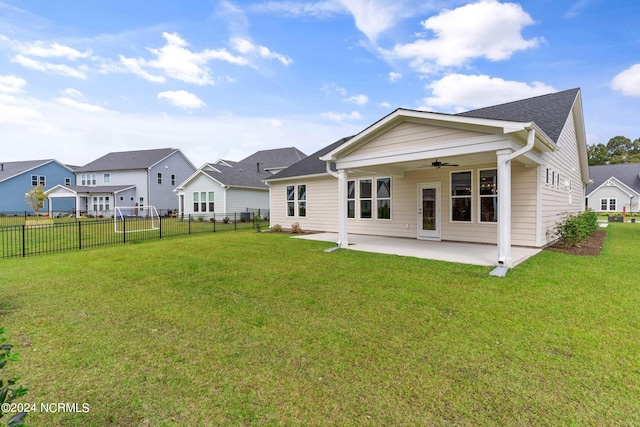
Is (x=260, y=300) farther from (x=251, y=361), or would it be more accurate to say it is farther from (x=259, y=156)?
(x=259, y=156)

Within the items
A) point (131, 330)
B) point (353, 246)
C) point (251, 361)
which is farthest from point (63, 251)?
point (251, 361)

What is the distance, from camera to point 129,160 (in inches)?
1251

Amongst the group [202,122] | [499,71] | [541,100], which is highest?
[499,71]

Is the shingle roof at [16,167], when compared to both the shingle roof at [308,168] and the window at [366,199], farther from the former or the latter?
the window at [366,199]

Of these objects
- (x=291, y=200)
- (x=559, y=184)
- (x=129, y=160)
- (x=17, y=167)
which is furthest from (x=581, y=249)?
(x=17, y=167)

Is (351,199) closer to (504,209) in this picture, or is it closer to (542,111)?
(504,209)

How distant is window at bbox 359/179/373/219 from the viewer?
12380mm

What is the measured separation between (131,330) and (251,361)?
1710 mm

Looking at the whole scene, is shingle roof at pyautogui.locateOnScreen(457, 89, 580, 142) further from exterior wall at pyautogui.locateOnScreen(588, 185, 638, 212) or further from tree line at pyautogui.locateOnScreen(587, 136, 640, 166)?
tree line at pyautogui.locateOnScreen(587, 136, 640, 166)

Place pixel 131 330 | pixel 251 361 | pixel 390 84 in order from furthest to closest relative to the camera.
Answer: pixel 390 84 < pixel 131 330 < pixel 251 361

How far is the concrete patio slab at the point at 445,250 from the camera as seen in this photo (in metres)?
7.18

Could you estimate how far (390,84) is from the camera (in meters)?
15.8

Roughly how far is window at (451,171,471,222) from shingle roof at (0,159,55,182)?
4192cm

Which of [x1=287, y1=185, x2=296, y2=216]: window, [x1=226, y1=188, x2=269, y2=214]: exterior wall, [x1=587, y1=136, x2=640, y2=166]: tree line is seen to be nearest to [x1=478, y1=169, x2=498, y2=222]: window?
[x1=287, y1=185, x2=296, y2=216]: window
